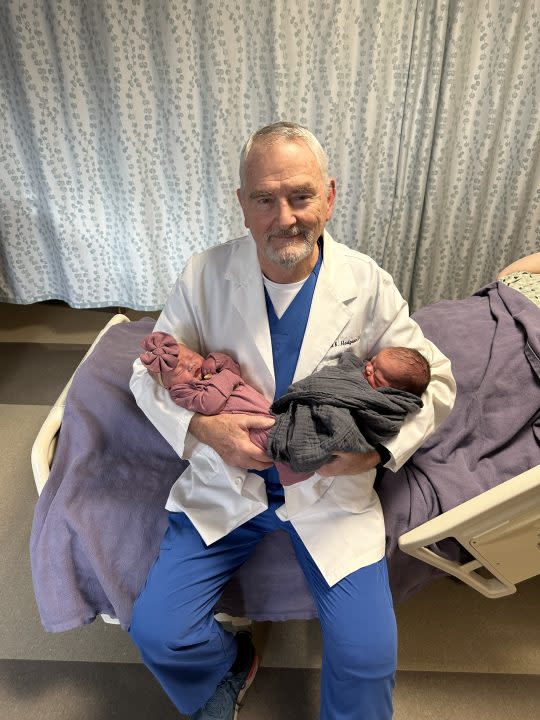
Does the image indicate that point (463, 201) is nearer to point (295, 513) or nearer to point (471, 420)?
point (471, 420)

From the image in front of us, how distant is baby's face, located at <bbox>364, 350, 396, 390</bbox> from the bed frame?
358 mm

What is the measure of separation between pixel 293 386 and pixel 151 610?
2.26ft

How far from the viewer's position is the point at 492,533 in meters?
1.28

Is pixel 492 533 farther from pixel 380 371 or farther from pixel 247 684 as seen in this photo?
pixel 247 684

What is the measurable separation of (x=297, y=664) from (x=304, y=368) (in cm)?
104

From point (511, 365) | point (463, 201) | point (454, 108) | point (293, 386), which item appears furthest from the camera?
point (463, 201)

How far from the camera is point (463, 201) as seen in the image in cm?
284

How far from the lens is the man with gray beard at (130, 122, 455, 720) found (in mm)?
1320

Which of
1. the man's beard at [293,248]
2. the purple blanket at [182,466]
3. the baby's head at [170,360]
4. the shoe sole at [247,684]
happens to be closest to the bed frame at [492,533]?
the purple blanket at [182,466]

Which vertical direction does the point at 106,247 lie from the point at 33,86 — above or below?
below

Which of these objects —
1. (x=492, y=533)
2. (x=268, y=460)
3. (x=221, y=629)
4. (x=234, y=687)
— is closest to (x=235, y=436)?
(x=268, y=460)

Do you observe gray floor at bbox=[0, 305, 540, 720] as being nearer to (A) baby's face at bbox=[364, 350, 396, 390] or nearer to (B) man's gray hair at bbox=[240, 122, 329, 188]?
(A) baby's face at bbox=[364, 350, 396, 390]

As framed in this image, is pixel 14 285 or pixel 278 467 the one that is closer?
pixel 278 467

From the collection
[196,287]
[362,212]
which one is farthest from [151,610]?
[362,212]
